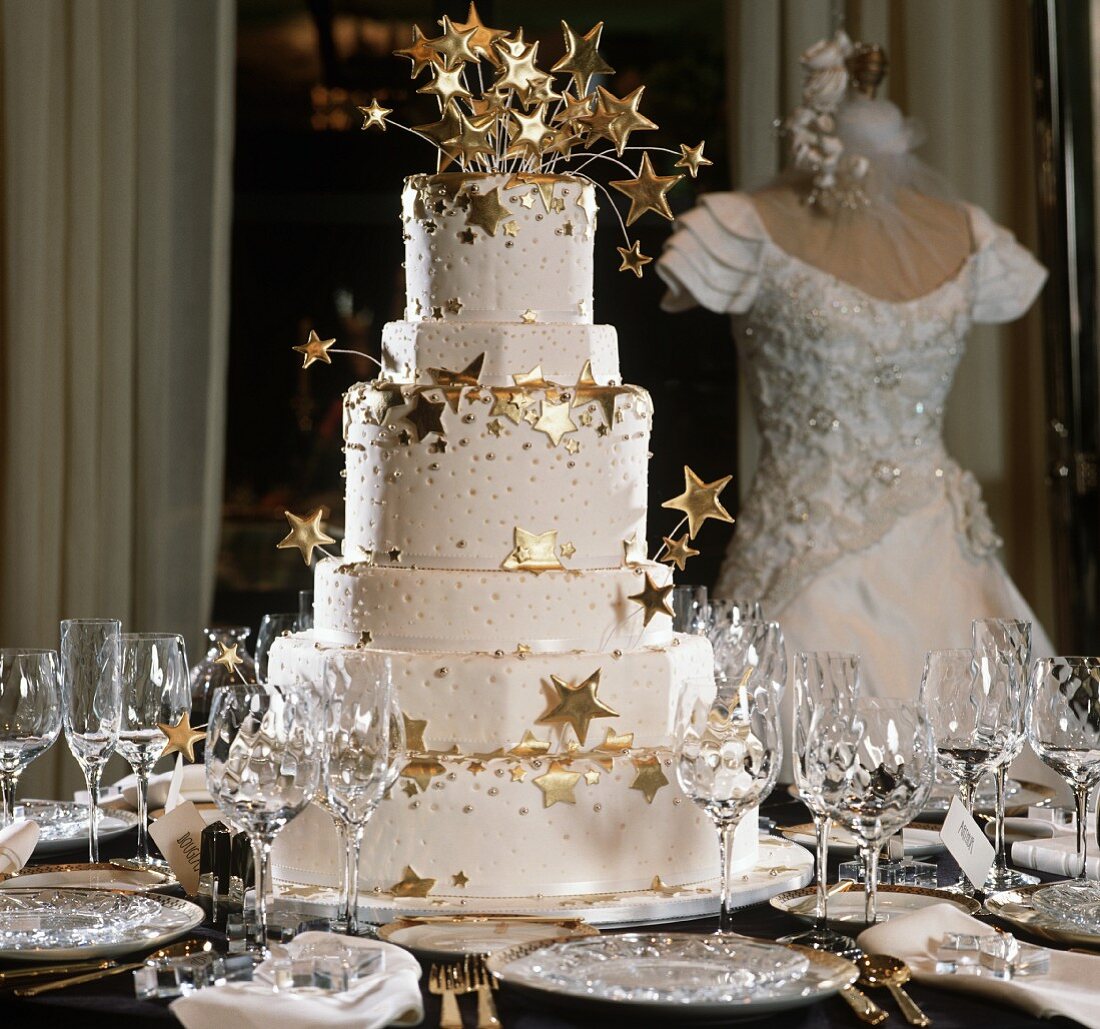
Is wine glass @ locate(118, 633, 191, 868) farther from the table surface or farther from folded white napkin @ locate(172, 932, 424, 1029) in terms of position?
folded white napkin @ locate(172, 932, 424, 1029)

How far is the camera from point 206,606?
4664 millimetres

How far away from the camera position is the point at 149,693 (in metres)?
1.95

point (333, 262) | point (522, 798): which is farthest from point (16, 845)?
point (333, 262)

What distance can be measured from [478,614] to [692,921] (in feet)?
1.45

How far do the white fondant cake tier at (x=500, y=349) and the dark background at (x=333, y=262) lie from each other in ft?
9.52

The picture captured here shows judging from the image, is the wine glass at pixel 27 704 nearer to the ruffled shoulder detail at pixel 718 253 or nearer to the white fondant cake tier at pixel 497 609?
the white fondant cake tier at pixel 497 609

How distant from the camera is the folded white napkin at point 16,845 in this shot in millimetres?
1835

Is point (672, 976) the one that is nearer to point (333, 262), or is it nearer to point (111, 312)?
point (111, 312)

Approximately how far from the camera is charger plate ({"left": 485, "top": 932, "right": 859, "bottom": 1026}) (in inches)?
51.6

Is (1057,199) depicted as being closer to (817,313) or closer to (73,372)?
(817,313)

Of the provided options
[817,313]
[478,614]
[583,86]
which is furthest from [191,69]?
[478,614]

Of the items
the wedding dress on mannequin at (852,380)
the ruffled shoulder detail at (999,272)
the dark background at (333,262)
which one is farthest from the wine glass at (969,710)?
the dark background at (333,262)

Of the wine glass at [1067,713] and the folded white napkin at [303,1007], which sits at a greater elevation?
the wine glass at [1067,713]

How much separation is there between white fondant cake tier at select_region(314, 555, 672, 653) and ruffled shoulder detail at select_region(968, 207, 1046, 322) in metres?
2.25
